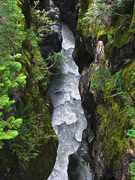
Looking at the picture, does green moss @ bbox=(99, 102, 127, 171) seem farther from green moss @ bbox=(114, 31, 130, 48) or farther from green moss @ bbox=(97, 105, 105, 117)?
green moss @ bbox=(114, 31, 130, 48)

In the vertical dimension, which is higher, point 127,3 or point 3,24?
point 127,3

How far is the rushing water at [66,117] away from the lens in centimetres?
1233

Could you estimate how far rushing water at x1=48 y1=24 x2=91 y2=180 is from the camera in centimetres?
1233

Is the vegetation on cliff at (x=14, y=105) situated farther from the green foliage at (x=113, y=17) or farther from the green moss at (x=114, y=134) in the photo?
the green foliage at (x=113, y=17)

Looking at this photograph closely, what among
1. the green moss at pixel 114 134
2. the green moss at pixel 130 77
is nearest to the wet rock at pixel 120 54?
the green moss at pixel 130 77

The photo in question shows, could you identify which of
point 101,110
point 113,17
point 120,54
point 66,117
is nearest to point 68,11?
point 66,117

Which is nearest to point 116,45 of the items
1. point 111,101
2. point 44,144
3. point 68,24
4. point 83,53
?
point 111,101

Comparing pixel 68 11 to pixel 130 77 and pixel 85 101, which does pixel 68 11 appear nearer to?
pixel 85 101

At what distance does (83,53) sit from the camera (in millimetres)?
15625

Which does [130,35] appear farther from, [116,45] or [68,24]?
[68,24]

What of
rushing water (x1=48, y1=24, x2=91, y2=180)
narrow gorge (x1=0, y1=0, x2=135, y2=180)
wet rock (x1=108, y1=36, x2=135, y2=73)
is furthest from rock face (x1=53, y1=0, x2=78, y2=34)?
wet rock (x1=108, y1=36, x2=135, y2=73)

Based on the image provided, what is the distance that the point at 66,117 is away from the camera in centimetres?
1586

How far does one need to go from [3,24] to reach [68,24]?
24.2 m

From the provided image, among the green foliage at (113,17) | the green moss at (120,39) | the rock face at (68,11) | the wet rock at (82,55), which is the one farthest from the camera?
the rock face at (68,11)
